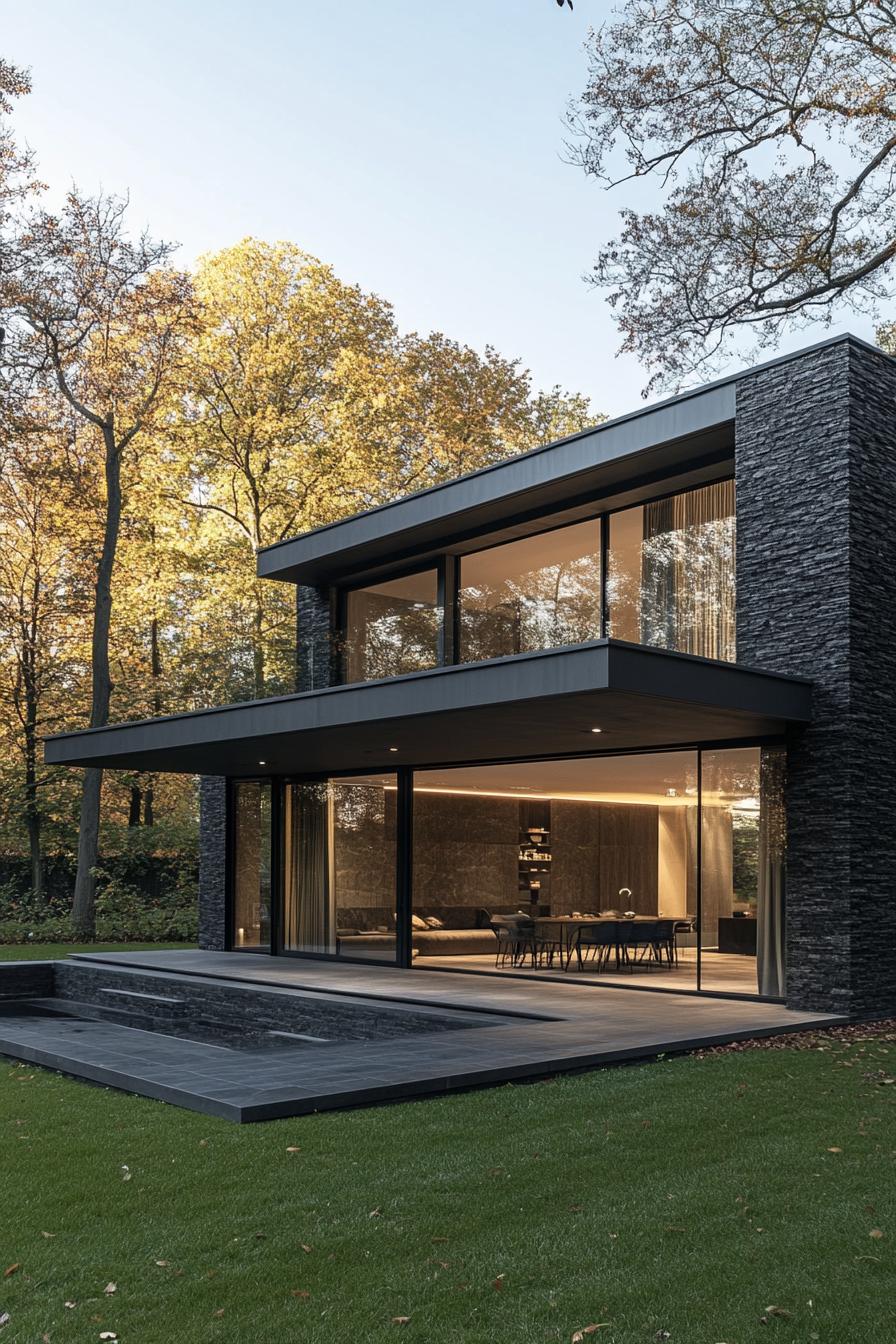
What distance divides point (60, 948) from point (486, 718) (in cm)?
1144

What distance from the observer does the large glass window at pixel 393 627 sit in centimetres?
1638

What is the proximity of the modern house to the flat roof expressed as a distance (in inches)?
1.5

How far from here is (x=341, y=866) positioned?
16.9 m

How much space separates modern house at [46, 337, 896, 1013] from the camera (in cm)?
1109

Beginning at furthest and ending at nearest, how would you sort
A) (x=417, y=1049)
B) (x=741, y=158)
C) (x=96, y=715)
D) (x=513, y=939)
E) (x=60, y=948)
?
(x=96, y=715) < (x=60, y=948) < (x=741, y=158) < (x=513, y=939) < (x=417, y=1049)

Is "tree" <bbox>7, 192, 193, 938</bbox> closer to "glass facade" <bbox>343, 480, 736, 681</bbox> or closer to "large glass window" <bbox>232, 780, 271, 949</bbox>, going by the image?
"large glass window" <bbox>232, 780, 271, 949</bbox>

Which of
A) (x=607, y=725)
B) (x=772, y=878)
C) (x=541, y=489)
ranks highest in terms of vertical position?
(x=541, y=489)

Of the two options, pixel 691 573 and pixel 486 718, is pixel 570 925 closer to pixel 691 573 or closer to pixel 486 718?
pixel 486 718

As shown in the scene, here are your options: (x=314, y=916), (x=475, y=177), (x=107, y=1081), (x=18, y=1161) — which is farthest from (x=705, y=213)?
(x=18, y=1161)

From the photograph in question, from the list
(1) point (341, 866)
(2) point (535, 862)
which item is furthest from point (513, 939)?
(1) point (341, 866)

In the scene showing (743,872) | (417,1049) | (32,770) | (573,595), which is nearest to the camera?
(417,1049)

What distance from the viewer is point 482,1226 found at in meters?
Result: 5.03

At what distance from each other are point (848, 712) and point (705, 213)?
29.7ft

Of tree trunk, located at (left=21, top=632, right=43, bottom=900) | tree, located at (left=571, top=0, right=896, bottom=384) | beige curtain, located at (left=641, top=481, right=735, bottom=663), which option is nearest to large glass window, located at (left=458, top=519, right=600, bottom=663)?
beige curtain, located at (left=641, top=481, right=735, bottom=663)
